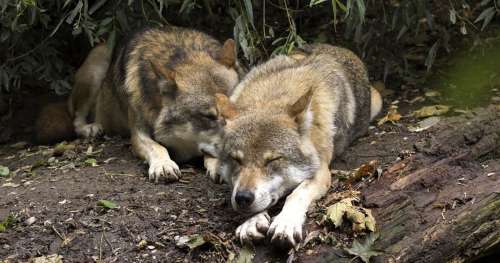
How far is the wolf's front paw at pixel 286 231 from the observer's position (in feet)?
14.3

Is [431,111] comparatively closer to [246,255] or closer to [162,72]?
[162,72]

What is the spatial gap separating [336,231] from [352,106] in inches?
75.8

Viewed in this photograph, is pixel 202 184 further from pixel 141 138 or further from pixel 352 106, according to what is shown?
pixel 352 106

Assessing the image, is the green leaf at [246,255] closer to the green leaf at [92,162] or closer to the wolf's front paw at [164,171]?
the wolf's front paw at [164,171]

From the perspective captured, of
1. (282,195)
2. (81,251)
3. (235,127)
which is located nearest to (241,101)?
(235,127)

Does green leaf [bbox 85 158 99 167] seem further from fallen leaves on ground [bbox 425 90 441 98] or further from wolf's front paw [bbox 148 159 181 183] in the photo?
fallen leaves on ground [bbox 425 90 441 98]

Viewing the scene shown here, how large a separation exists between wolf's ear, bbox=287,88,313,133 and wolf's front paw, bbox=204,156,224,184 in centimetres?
89

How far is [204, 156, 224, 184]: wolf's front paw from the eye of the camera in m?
5.69

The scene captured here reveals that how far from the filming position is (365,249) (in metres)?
4.39

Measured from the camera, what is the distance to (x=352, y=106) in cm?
621

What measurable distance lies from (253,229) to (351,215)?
62cm

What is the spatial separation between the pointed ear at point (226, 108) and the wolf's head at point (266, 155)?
0.20 feet

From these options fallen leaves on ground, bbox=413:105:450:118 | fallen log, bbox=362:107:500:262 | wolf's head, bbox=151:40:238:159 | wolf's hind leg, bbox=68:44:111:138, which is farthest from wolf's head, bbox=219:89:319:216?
wolf's hind leg, bbox=68:44:111:138

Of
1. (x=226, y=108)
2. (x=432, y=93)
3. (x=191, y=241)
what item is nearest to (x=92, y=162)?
(x=226, y=108)
